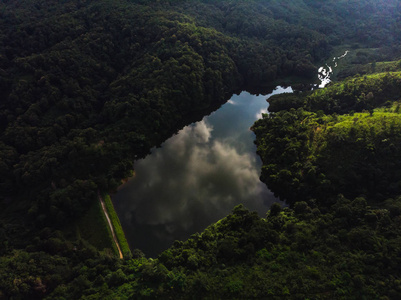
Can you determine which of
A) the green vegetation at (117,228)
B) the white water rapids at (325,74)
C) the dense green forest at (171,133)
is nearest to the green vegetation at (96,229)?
the dense green forest at (171,133)

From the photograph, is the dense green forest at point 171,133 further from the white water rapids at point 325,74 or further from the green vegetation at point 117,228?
the white water rapids at point 325,74

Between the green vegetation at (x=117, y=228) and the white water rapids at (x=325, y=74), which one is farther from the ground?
the white water rapids at (x=325, y=74)

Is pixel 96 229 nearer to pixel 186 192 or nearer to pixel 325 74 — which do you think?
pixel 186 192

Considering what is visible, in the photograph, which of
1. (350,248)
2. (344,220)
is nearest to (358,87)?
(344,220)

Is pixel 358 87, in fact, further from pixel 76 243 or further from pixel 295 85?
pixel 76 243

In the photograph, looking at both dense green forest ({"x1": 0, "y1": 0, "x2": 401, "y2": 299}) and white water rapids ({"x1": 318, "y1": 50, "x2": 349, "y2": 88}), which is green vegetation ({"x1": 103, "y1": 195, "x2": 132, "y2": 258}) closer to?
dense green forest ({"x1": 0, "y1": 0, "x2": 401, "y2": 299})

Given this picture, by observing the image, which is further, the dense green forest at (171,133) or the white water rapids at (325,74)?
the white water rapids at (325,74)

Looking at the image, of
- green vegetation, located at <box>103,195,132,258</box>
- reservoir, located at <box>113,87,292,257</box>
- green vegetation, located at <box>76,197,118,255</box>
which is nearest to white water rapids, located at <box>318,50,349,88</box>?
reservoir, located at <box>113,87,292,257</box>

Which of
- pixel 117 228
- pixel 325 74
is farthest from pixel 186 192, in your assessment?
pixel 325 74
